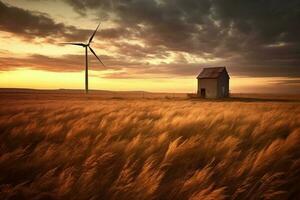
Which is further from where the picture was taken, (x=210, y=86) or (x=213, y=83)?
(x=210, y=86)

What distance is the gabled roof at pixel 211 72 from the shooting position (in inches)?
1980

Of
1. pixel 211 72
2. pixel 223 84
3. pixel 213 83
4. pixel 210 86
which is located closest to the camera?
pixel 213 83

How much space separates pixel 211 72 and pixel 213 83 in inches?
124

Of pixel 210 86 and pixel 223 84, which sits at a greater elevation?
pixel 223 84

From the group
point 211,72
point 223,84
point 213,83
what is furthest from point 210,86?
point 223,84

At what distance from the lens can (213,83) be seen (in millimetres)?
50188

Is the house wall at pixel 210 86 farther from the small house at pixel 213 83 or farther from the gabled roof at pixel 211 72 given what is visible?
the gabled roof at pixel 211 72

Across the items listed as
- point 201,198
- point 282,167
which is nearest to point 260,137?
point 282,167

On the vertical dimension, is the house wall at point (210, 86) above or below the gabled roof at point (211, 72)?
below

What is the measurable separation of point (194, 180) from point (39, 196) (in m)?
1.97

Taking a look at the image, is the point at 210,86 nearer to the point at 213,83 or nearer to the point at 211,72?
the point at 213,83

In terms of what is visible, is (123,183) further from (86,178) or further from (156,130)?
(156,130)

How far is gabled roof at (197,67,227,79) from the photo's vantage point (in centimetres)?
5029

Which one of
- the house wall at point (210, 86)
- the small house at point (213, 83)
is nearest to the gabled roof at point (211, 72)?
the small house at point (213, 83)
